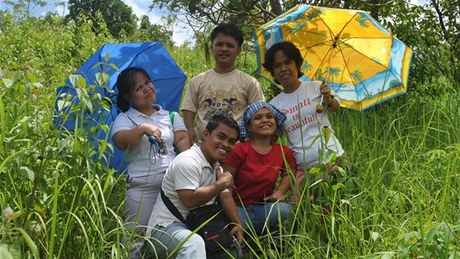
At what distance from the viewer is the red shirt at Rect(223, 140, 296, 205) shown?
3146 millimetres

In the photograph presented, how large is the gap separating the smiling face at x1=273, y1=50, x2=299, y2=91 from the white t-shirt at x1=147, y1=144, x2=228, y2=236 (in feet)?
2.62

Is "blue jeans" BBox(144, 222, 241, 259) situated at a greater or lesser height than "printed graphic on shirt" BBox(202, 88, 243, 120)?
lesser

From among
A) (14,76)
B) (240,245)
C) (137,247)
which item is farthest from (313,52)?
(14,76)

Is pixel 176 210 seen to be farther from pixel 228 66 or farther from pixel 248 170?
pixel 228 66

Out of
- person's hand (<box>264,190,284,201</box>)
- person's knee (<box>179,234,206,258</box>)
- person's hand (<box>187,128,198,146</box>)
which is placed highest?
person's hand (<box>187,128,198,146</box>)

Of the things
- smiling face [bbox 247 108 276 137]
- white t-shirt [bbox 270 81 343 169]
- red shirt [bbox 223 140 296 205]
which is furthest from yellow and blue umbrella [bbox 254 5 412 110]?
red shirt [bbox 223 140 296 205]

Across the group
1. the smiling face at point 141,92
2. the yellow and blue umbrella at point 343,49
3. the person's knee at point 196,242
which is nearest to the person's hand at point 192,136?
the smiling face at point 141,92

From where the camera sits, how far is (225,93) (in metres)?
3.65

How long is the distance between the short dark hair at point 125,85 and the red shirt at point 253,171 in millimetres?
699

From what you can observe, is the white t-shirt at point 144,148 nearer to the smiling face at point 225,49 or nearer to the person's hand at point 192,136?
the person's hand at point 192,136

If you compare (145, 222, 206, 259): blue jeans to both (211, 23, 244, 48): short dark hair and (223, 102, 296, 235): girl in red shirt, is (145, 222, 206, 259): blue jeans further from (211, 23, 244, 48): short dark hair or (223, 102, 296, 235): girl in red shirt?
(211, 23, 244, 48): short dark hair

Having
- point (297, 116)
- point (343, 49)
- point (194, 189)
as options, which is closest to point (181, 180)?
point (194, 189)

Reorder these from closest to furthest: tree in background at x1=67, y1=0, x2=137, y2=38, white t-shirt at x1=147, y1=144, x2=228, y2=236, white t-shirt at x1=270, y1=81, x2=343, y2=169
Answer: white t-shirt at x1=147, y1=144, x2=228, y2=236
white t-shirt at x1=270, y1=81, x2=343, y2=169
tree in background at x1=67, y1=0, x2=137, y2=38

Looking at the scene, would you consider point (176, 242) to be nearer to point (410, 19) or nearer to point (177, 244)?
point (177, 244)
